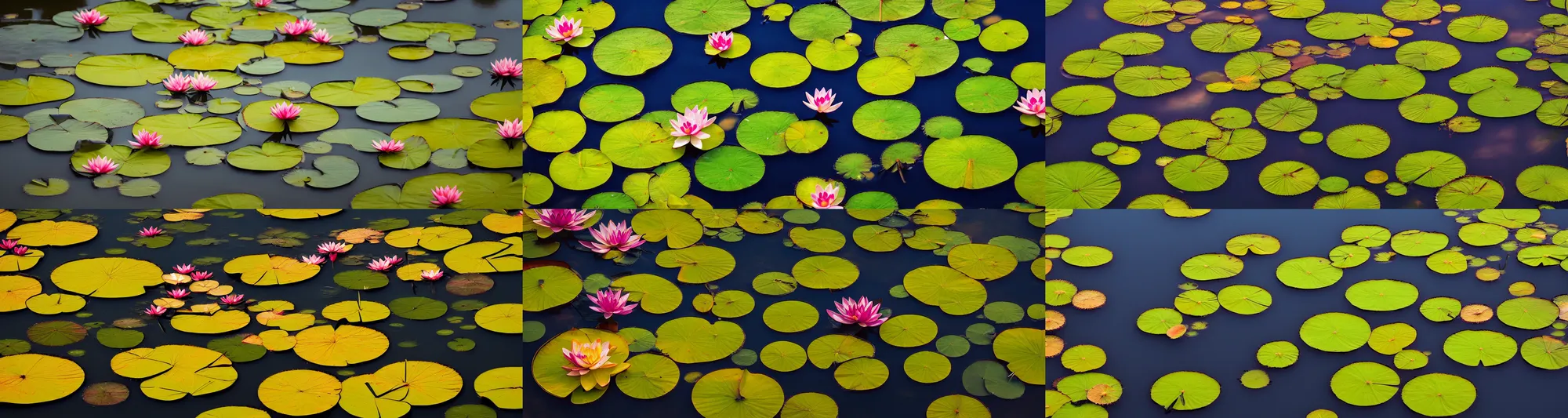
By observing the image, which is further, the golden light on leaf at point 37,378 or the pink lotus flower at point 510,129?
the pink lotus flower at point 510,129

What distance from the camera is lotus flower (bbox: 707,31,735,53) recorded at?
1811mm

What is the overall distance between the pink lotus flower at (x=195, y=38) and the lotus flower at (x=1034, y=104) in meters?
1.97

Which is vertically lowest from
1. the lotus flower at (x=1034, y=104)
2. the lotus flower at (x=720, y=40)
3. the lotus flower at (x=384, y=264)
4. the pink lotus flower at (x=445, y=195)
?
the lotus flower at (x=384, y=264)

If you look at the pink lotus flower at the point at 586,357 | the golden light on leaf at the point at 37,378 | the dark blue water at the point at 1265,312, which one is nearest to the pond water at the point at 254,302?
the golden light on leaf at the point at 37,378

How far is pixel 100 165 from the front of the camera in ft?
5.61

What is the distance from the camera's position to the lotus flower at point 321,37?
1.80 metres

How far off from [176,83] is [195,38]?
121mm

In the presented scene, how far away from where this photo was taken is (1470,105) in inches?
69.2

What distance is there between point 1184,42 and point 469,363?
188 cm

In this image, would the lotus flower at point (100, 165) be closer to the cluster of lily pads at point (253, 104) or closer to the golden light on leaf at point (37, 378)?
the cluster of lily pads at point (253, 104)

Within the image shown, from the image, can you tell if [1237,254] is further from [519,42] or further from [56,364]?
[56,364]

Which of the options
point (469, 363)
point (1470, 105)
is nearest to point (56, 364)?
point (469, 363)

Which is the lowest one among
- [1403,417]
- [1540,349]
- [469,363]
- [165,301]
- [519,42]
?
[1403,417]

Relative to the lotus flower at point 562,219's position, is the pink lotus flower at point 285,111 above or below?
above
